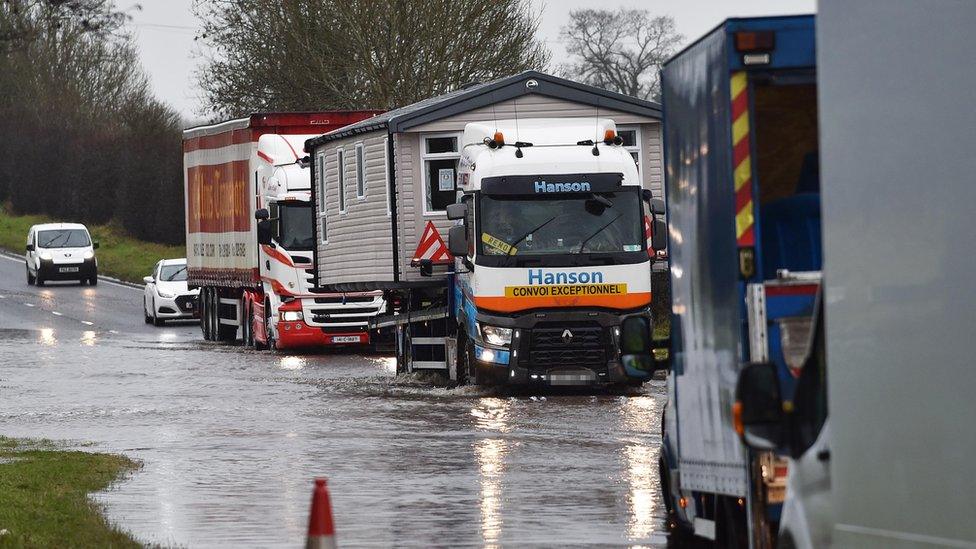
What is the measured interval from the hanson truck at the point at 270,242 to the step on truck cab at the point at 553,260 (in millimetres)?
8860

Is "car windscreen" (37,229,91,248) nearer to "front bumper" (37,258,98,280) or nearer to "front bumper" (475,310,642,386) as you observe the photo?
"front bumper" (37,258,98,280)

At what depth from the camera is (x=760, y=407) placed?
532 cm

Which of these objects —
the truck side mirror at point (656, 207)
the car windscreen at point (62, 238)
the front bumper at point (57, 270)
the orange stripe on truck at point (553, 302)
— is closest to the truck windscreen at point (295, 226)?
the orange stripe on truck at point (553, 302)

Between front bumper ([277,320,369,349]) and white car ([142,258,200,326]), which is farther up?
white car ([142,258,200,326])

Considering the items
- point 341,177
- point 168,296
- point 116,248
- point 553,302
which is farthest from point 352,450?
point 116,248

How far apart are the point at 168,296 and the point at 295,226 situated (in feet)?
39.6

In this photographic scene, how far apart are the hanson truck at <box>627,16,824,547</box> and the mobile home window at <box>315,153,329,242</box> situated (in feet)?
64.4

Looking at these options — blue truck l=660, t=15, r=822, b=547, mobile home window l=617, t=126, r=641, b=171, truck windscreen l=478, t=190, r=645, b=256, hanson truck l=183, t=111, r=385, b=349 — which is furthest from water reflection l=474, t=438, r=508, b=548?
hanson truck l=183, t=111, r=385, b=349

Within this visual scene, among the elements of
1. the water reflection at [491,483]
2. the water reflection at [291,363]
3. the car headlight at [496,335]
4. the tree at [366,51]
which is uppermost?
the tree at [366,51]

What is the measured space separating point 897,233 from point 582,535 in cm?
652

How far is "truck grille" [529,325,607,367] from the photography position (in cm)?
2148

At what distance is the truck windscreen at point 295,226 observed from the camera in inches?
1241

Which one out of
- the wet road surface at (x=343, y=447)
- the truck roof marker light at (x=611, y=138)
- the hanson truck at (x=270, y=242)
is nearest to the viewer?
the wet road surface at (x=343, y=447)

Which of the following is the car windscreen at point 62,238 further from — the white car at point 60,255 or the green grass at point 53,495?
the green grass at point 53,495
